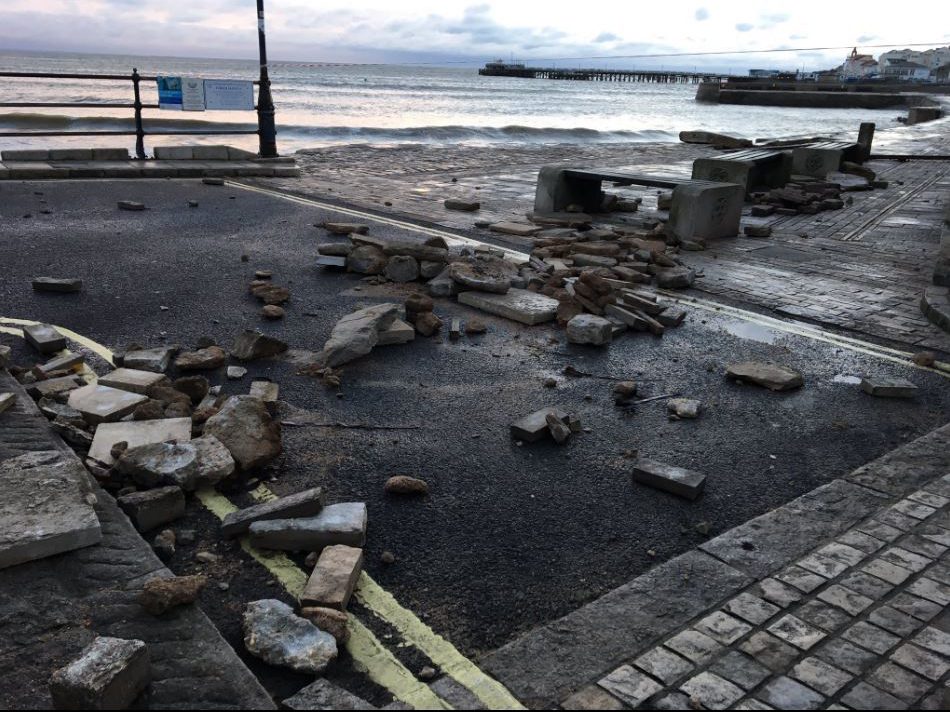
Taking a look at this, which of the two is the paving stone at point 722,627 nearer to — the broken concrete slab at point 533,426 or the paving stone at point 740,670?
the paving stone at point 740,670

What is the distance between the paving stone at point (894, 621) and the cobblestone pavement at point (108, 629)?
2171mm

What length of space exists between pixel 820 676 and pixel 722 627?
0.35 m

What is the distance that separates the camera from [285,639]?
2.62 m

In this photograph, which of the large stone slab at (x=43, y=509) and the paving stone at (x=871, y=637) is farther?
the large stone slab at (x=43, y=509)

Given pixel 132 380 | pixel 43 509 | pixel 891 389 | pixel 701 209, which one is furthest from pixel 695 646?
pixel 701 209

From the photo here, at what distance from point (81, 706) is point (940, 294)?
7531 millimetres

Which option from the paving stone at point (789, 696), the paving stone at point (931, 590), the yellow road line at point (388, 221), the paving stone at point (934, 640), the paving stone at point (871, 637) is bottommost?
the paving stone at point (789, 696)

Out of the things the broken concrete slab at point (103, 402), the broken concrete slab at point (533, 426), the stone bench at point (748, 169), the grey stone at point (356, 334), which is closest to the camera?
the broken concrete slab at point (103, 402)

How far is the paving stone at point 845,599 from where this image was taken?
2896 mm

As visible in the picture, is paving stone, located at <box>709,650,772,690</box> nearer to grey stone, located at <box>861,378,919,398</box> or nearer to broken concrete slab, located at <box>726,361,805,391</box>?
broken concrete slab, located at <box>726,361,805,391</box>

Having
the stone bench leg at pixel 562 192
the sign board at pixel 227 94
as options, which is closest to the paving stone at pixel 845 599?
the stone bench leg at pixel 562 192

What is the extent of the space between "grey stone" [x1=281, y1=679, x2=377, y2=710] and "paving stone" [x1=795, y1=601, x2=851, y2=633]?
163 centimetres

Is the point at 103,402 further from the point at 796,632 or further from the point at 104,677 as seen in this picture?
the point at 796,632

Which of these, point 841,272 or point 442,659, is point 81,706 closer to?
point 442,659
